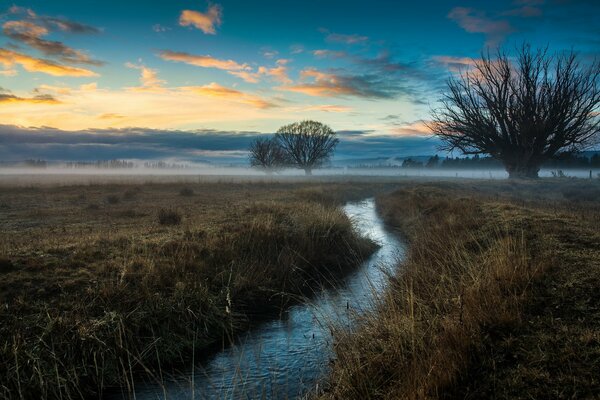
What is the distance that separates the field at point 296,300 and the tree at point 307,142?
61514 millimetres

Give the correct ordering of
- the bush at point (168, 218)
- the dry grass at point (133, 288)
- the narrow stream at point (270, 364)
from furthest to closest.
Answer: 1. the bush at point (168, 218)
2. the dry grass at point (133, 288)
3. the narrow stream at point (270, 364)

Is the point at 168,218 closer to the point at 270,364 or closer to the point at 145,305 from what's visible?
the point at 145,305

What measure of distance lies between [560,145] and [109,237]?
38350 mm

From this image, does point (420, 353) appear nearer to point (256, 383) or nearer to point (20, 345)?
point (256, 383)

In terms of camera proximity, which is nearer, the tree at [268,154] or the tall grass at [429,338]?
the tall grass at [429,338]

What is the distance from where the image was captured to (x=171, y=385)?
6832mm

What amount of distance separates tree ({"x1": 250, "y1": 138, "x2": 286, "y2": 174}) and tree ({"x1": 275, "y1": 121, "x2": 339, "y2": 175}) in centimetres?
250

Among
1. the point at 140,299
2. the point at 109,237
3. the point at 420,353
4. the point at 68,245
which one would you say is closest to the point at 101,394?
the point at 140,299

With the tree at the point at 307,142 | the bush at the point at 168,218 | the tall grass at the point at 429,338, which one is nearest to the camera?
the tall grass at the point at 429,338

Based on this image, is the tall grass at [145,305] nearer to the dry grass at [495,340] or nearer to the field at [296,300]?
the field at [296,300]

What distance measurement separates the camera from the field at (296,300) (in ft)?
15.8

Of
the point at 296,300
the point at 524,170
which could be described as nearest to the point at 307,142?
the point at 524,170

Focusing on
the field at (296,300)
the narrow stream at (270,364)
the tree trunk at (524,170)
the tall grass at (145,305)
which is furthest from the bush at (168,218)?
the tree trunk at (524,170)

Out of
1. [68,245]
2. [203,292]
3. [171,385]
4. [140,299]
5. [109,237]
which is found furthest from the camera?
[109,237]
